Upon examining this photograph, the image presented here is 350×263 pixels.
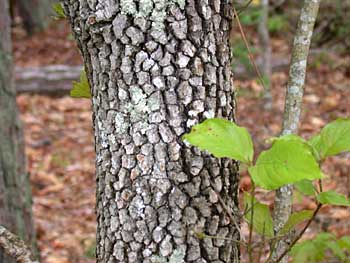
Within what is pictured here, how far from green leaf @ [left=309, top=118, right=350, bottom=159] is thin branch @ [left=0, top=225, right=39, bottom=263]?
39.7 inches

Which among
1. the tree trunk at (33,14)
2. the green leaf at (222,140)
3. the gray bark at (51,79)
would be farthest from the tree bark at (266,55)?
the tree trunk at (33,14)

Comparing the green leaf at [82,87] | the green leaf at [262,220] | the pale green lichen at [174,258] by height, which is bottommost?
the pale green lichen at [174,258]

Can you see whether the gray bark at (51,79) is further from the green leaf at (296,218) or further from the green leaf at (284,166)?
the green leaf at (284,166)

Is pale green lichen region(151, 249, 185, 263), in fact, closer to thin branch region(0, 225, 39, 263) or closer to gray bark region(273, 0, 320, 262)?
thin branch region(0, 225, 39, 263)

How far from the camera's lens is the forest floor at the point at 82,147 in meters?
5.22

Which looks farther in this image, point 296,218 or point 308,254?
point 308,254

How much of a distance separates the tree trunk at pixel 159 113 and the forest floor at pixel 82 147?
239 cm

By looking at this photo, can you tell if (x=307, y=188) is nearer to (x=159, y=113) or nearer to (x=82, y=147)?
(x=159, y=113)

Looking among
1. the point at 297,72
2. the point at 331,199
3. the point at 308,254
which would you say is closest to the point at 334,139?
the point at 331,199

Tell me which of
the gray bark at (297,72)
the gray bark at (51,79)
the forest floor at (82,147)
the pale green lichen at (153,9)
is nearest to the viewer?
the pale green lichen at (153,9)

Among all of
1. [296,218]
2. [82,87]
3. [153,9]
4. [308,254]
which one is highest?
[153,9]

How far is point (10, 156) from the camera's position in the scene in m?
4.25

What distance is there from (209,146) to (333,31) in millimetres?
8430

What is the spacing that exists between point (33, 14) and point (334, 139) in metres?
12.1
